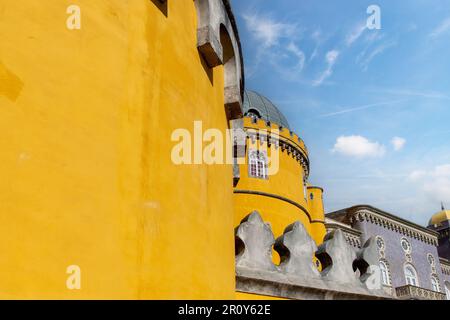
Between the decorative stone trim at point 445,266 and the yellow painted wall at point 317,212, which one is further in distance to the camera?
the decorative stone trim at point 445,266

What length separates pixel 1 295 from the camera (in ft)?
7.72

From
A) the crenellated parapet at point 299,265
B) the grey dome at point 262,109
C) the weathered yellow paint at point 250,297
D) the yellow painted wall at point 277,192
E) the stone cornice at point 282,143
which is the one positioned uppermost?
the grey dome at point 262,109

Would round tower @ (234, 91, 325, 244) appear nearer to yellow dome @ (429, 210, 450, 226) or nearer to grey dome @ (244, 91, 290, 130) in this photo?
grey dome @ (244, 91, 290, 130)

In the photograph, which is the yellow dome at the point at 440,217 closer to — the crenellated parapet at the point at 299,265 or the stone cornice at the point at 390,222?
the stone cornice at the point at 390,222

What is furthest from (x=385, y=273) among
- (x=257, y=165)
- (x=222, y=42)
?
(x=222, y=42)

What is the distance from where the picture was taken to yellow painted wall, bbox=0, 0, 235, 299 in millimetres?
2586

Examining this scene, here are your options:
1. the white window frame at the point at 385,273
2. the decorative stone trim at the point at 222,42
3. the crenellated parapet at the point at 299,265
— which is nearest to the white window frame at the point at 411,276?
the white window frame at the point at 385,273

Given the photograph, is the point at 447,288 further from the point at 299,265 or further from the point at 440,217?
the point at 299,265

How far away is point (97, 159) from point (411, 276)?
133 feet

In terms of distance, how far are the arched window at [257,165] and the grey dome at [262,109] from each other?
11.2 feet

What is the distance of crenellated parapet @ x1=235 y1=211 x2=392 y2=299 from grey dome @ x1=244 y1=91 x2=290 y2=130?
18.3 metres

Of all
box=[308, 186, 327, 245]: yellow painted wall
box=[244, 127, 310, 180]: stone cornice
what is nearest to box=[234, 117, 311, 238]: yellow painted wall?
box=[244, 127, 310, 180]: stone cornice

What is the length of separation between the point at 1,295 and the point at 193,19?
302cm

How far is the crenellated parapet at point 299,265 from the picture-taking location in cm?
501
